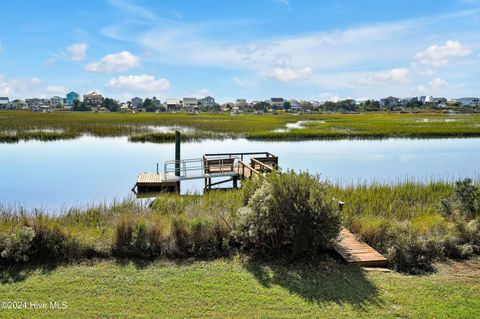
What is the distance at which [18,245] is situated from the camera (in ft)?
22.8

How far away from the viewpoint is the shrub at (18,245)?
6.87m

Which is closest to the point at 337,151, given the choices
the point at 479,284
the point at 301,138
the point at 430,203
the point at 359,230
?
the point at 301,138

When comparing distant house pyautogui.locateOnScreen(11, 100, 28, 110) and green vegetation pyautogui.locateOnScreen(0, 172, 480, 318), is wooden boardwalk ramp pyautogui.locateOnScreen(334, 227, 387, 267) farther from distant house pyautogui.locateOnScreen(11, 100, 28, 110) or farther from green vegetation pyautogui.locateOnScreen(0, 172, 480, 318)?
distant house pyautogui.locateOnScreen(11, 100, 28, 110)

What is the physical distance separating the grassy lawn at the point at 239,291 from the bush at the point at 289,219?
0.44 metres

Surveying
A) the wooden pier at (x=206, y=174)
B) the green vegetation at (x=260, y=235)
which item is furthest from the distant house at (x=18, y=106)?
the green vegetation at (x=260, y=235)

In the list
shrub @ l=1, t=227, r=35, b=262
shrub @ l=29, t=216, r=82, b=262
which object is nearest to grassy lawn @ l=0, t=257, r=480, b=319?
shrub @ l=1, t=227, r=35, b=262

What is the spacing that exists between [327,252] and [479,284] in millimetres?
2559

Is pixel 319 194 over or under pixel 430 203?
over

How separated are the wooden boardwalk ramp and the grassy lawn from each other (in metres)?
→ 0.25

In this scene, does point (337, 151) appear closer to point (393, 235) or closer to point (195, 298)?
point (393, 235)

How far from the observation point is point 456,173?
23.6m

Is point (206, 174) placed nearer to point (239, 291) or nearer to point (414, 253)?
point (414, 253)

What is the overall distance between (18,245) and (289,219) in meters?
4.84

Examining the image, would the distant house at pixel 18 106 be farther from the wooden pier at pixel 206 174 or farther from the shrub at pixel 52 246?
the shrub at pixel 52 246
